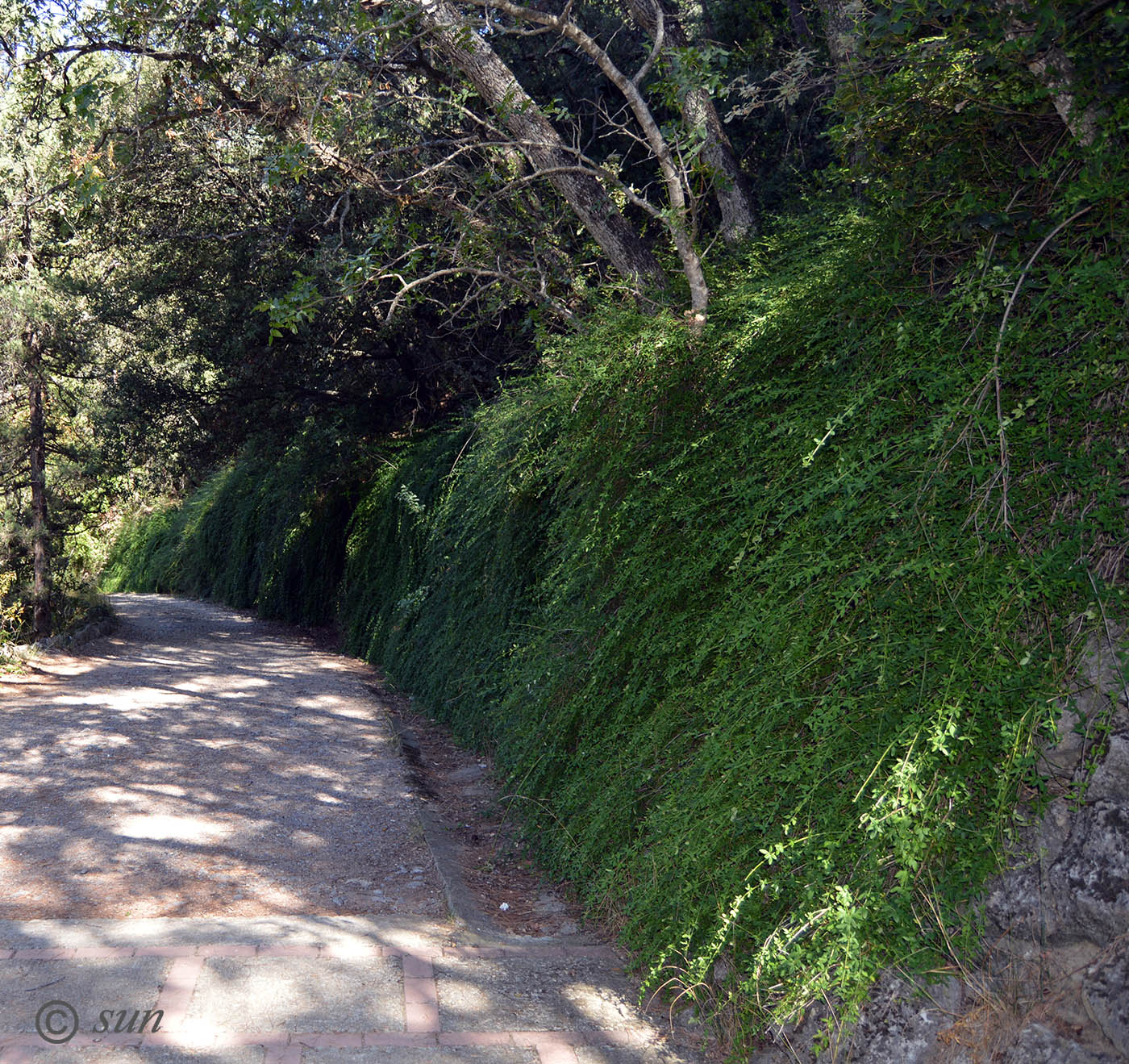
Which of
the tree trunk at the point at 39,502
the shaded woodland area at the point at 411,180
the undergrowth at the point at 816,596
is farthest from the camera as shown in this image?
the tree trunk at the point at 39,502

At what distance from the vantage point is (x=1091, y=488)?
10.2 ft

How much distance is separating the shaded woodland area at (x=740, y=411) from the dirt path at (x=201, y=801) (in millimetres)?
872

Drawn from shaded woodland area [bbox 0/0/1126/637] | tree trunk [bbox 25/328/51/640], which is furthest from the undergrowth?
tree trunk [bbox 25/328/51/640]

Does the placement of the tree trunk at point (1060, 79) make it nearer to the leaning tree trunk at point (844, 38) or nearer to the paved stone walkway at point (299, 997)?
the leaning tree trunk at point (844, 38)

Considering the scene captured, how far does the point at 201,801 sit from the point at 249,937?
2.25 metres

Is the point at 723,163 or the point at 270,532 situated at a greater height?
the point at 723,163

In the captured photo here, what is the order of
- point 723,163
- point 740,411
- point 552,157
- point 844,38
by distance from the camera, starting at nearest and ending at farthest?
point 740,411 < point 844,38 < point 552,157 < point 723,163

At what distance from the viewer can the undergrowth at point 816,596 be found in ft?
9.65

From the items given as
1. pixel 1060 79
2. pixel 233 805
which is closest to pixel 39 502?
pixel 233 805

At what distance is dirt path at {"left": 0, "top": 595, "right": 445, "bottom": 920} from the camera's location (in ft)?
15.0

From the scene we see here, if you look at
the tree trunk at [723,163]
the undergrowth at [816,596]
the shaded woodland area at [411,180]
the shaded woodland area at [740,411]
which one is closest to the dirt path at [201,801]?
the shaded woodland area at [740,411]

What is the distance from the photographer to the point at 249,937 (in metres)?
3.93

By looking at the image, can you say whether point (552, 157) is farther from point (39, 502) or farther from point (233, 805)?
point (39, 502)

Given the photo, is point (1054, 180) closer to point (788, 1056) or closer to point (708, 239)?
point (788, 1056)
